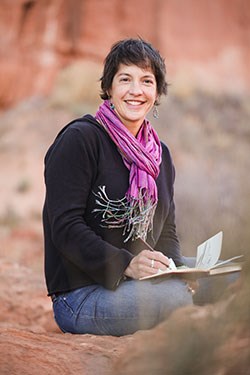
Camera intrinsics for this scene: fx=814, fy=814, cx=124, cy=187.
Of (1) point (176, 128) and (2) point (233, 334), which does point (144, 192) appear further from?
(1) point (176, 128)

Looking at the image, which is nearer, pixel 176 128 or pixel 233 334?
pixel 233 334

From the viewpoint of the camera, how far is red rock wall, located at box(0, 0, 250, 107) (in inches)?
888

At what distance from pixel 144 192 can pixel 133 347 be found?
4.86 feet

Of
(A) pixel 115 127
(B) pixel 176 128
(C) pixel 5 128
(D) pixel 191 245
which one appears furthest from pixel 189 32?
(A) pixel 115 127

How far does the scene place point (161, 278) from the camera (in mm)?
3568

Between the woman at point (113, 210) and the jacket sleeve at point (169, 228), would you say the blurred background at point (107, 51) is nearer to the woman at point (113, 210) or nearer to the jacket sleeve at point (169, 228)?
the jacket sleeve at point (169, 228)

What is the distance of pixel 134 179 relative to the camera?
3918 mm

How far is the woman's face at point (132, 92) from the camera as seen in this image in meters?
4.01

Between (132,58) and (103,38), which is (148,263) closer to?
(132,58)

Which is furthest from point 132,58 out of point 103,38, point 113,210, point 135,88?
point 103,38

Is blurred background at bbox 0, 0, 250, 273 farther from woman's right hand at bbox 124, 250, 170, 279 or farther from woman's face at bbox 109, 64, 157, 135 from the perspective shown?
woman's right hand at bbox 124, 250, 170, 279

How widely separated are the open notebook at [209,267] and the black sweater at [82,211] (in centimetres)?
23

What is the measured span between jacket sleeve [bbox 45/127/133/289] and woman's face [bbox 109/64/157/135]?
31 cm

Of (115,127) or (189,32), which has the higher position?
(189,32)
